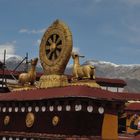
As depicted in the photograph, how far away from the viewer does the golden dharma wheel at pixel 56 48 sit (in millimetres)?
27797

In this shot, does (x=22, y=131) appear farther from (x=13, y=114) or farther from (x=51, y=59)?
(x=51, y=59)

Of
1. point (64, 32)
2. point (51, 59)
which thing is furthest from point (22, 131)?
point (64, 32)

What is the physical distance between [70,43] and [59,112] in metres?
5.11

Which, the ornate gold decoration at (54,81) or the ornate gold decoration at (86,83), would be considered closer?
the ornate gold decoration at (86,83)

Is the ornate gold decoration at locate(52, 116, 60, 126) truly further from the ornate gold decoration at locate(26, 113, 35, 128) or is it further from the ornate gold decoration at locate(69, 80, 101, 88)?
the ornate gold decoration at locate(69, 80, 101, 88)

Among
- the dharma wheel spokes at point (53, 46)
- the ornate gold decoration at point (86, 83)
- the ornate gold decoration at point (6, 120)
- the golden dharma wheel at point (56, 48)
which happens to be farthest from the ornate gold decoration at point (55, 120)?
the ornate gold decoration at point (6, 120)

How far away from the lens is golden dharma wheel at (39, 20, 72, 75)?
27797 mm

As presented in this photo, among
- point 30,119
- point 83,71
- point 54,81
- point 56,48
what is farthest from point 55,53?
point 30,119

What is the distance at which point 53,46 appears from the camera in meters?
29.1

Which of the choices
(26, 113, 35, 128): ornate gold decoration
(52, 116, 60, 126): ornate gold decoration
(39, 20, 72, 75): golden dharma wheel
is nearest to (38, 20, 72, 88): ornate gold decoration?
(39, 20, 72, 75): golden dharma wheel

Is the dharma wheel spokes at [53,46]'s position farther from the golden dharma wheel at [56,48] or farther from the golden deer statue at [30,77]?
the golden deer statue at [30,77]

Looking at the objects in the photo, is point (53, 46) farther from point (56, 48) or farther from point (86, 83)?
point (86, 83)

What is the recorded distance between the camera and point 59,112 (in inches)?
982

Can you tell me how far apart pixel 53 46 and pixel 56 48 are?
1.31 ft
